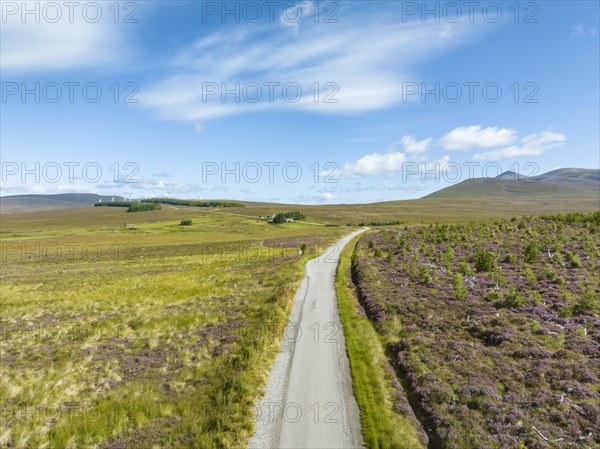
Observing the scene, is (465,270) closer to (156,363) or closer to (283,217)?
(156,363)

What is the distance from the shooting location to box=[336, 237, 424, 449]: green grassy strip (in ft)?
38.7

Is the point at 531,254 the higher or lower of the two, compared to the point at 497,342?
higher

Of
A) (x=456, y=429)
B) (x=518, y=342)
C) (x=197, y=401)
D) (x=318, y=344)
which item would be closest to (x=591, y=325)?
(x=518, y=342)

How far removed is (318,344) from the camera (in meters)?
20.0

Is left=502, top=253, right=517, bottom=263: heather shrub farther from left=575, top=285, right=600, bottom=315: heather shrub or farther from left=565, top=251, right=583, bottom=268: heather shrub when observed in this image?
left=575, top=285, right=600, bottom=315: heather shrub

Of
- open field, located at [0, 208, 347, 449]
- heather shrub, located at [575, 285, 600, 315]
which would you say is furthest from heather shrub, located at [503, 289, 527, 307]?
open field, located at [0, 208, 347, 449]

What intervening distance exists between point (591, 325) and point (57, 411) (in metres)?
28.7

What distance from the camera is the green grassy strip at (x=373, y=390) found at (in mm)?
11790

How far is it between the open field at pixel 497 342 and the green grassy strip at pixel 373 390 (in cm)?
83

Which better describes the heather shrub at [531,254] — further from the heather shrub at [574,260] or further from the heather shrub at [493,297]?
the heather shrub at [493,297]

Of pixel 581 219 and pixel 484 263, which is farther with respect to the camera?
pixel 581 219

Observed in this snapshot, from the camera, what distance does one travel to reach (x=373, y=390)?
1477 centimetres

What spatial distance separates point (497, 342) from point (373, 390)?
29.2ft

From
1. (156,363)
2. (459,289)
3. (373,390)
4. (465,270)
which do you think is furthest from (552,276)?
(156,363)
